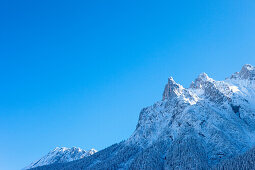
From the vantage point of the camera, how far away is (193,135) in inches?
7785

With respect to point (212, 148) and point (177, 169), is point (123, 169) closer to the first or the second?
point (177, 169)

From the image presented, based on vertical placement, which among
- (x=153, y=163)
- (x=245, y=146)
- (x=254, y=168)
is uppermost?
(x=153, y=163)

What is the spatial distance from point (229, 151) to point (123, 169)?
86333mm

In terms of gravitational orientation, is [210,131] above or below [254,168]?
above

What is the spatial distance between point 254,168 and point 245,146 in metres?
63.3

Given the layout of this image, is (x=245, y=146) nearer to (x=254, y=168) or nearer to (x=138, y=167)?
(x=254, y=168)

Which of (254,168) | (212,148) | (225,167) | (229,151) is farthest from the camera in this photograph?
(212,148)

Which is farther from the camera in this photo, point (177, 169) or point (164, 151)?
point (164, 151)

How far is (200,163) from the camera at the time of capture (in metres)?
156

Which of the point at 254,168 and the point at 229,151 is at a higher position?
the point at 229,151

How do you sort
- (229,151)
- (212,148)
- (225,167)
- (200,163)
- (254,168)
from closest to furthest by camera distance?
1. (254,168)
2. (225,167)
3. (200,163)
4. (229,151)
5. (212,148)

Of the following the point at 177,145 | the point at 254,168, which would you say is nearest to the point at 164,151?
the point at 177,145

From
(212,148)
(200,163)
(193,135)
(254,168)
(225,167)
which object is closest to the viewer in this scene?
(254,168)

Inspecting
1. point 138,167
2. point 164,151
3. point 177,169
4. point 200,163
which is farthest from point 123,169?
point 200,163
